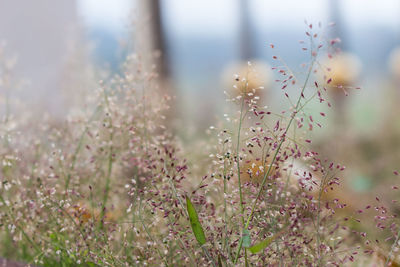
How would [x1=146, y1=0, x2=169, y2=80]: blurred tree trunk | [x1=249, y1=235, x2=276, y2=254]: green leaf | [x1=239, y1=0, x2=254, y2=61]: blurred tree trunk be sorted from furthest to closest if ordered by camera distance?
[x1=239, y1=0, x2=254, y2=61]: blurred tree trunk, [x1=146, y1=0, x2=169, y2=80]: blurred tree trunk, [x1=249, y1=235, x2=276, y2=254]: green leaf

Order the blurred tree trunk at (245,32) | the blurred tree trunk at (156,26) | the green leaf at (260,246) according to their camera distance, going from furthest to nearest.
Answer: the blurred tree trunk at (245,32) → the blurred tree trunk at (156,26) → the green leaf at (260,246)

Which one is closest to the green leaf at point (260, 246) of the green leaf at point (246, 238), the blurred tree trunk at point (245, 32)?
the green leaf at point (246, 238)

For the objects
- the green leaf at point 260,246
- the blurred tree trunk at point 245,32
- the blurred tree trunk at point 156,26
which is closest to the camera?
the green leaf at point 260,246

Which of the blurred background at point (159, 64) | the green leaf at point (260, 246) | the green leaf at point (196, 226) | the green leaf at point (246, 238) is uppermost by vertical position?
the blurred background at point (159, 64)

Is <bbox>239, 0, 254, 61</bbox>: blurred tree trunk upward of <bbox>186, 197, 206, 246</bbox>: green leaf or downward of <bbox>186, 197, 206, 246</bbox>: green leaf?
upward

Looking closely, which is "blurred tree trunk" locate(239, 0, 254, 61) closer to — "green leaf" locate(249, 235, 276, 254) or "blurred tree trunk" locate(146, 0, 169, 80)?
"blurred tree trunk" locate(146, 0, 169, 80)

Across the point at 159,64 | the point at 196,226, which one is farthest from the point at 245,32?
the point at 196,226

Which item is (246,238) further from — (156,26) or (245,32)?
(245,32)

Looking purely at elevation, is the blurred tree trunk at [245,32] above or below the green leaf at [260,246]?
Result: above

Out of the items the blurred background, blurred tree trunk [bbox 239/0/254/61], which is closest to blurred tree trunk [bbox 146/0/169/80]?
the blurred background

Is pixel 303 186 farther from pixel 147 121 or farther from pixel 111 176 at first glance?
pixel 111 176

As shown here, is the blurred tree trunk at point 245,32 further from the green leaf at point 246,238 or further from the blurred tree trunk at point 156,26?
the green leaf at point 246,238

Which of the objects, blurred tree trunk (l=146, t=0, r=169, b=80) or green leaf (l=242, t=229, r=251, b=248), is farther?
blurred tree trunk (l=146, t=0, r=169, b=80)

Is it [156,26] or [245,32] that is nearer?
[156,26]
